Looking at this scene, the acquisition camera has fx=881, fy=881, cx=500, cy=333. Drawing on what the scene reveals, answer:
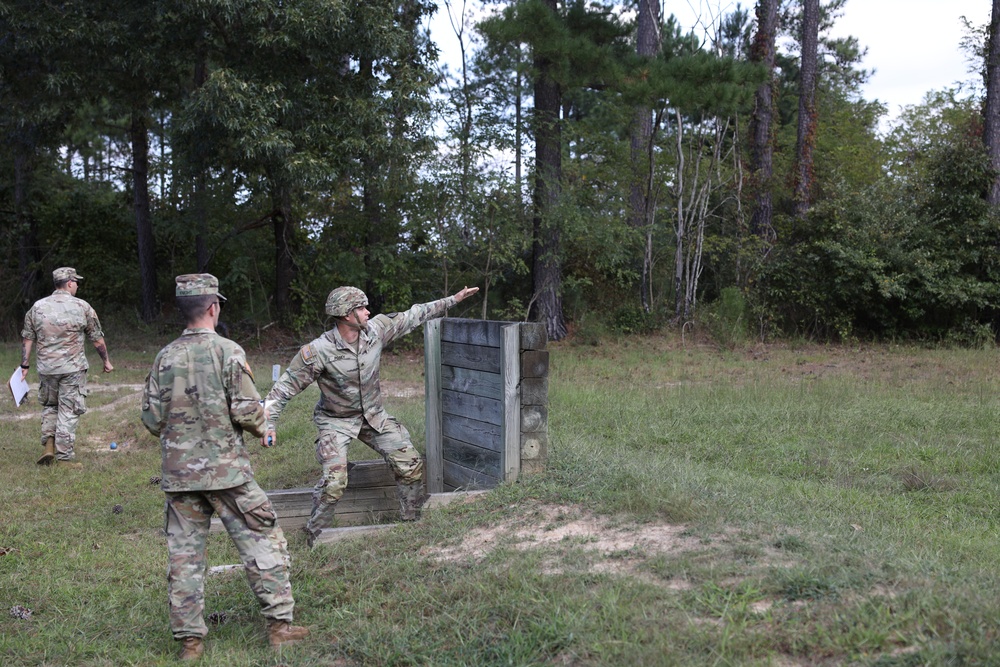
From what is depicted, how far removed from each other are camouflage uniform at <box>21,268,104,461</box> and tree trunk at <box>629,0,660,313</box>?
11.9m

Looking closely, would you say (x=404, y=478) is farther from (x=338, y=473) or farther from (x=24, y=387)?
(x=24, y=387)

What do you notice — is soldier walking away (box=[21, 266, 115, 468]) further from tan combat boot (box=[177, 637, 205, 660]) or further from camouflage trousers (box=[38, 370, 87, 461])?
tan combat boot (box=[177, 637, 205, 660])

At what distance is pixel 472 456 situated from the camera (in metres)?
6.89

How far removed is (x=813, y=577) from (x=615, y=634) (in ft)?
3.28

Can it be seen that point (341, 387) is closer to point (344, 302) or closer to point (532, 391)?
point (344, 302)

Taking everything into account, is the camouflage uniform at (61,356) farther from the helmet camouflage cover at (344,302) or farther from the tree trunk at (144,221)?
the tree trunk at (144,221)

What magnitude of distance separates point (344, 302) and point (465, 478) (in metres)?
1.84

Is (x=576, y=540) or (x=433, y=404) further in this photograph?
(x=433, y=404)

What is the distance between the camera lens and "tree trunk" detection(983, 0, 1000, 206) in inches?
723

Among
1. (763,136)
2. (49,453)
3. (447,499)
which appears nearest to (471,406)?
(447,499)

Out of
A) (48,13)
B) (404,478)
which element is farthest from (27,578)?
(48,13)

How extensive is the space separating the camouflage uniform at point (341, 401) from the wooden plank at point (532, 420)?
894 mm

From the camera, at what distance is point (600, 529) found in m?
5.32

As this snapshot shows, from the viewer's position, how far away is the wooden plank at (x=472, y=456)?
6.55 m
